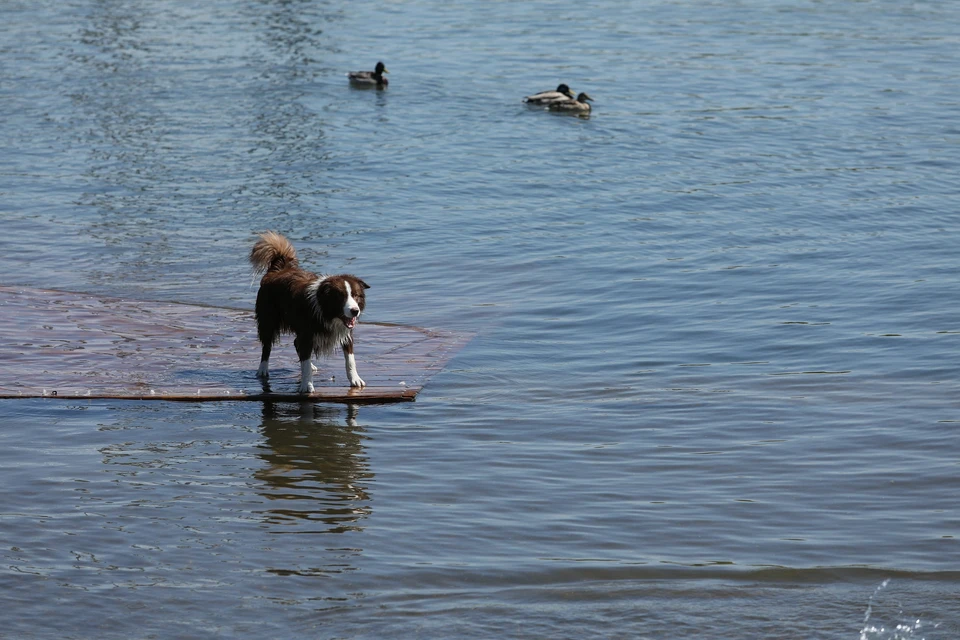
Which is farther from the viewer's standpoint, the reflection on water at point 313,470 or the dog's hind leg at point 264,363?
the dog's hind leg at point 264,363

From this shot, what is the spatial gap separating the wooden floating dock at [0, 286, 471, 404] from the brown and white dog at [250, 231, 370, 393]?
27cm

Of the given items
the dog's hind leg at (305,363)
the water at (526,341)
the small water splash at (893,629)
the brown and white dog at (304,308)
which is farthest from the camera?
the dog's hind leg at (305,363)

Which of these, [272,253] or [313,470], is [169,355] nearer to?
[272,253]

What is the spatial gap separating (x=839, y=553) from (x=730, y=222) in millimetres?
10278

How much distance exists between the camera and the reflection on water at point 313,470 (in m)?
8.25

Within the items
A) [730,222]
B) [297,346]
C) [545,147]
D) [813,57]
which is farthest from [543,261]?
[813,57]

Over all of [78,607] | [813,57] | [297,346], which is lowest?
[78,607]

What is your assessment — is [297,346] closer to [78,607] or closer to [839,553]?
[78,607]

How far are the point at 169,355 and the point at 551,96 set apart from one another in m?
14.9

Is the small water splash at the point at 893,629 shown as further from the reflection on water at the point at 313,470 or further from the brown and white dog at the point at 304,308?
the brown and white dog at the point at 304,308

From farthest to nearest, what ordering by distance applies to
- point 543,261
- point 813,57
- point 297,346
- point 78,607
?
point 813,57 → point 543,261 → point 297,346 → point 78,607

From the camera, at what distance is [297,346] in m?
10.5

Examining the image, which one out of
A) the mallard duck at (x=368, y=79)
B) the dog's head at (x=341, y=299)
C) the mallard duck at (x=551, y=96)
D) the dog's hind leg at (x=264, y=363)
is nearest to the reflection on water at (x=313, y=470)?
the dog's hind leg at (x=264, y=363)

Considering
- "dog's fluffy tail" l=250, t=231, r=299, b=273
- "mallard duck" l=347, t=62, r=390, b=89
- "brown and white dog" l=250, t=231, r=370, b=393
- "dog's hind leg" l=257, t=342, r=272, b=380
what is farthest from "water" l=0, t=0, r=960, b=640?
"dog's fluffy tail" l=250, t=231, r=299, b=273
